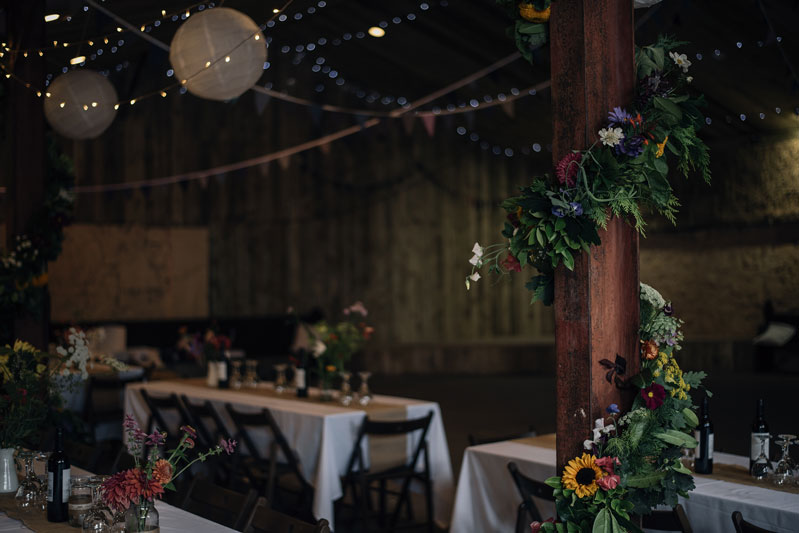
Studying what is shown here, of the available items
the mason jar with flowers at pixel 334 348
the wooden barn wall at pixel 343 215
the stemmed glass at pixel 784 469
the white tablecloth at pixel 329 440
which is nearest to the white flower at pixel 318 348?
the mason jar with flowers at pixel 334 348

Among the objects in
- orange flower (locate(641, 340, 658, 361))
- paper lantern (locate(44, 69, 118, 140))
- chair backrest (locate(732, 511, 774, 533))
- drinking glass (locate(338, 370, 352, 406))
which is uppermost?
paper lantern (locate(44, 69, 118, 140))

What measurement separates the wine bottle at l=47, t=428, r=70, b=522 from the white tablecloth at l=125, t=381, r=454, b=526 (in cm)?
187

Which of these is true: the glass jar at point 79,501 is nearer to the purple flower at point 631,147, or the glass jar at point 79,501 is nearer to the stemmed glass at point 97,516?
the stemmed glass at point 97,516

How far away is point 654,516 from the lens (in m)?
2.96

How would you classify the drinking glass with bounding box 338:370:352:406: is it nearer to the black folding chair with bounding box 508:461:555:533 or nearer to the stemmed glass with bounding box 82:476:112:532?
the black folding chair with bounding box 508:461:555:533

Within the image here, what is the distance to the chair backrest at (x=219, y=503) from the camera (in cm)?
271

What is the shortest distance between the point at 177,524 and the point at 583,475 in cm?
130

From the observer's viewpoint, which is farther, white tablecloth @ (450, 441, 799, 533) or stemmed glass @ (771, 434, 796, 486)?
stemmed glass @ (771, 434, 796, 486)

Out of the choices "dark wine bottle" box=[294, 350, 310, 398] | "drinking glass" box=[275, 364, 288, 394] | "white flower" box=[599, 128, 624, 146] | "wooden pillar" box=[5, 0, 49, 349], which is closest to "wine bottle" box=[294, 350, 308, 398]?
"dark wine bottle" box=[294, 350, 310, 398]

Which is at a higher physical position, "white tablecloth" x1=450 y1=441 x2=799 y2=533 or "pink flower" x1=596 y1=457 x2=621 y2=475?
"pink flower" x1=596 y1=457 x2=621 y2=475

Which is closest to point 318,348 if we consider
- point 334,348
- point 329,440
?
point 334,348

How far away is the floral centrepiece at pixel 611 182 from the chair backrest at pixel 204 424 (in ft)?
10.0

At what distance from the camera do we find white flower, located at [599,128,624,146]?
2127 millimetres

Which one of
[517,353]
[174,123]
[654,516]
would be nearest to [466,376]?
[517,353]
